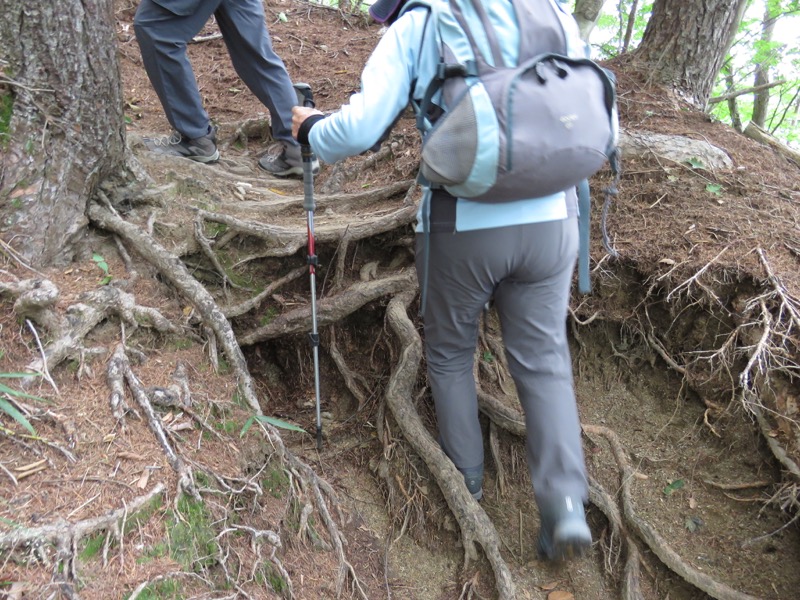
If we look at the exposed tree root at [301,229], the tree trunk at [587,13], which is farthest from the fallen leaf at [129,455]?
the tree trunk at [587,13]

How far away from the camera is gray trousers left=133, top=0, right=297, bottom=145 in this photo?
13.2ft

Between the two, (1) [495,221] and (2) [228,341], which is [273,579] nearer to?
(2) [228,341]

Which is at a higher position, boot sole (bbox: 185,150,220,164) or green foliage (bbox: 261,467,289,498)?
boot sole (bbox: 185,150,220,164)

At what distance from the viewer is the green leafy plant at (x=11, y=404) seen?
7.08 ft

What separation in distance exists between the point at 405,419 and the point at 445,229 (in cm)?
157

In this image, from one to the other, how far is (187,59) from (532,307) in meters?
3.26

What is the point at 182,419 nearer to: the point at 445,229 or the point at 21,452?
the point at 21,452

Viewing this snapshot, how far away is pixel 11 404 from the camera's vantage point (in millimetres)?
2338

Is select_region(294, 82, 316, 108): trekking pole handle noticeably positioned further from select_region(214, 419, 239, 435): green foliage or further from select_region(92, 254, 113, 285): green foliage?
select_region(214, 419, 239, 435): green foliage

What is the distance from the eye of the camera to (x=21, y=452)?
7.36 ft

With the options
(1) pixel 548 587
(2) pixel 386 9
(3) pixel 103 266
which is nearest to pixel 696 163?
(2) pixel 386 9

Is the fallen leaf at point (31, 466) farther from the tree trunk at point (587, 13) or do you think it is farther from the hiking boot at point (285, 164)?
the tree trunk at point (587, 13)

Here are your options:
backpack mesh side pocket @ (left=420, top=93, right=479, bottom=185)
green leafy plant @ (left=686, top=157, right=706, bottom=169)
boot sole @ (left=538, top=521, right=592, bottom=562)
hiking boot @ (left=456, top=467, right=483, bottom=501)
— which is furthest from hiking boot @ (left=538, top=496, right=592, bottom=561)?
green leafy plant @ (left=686, top=157, right=706, bottom=169)

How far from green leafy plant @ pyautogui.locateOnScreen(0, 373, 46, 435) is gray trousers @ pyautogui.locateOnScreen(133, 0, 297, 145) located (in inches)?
104
